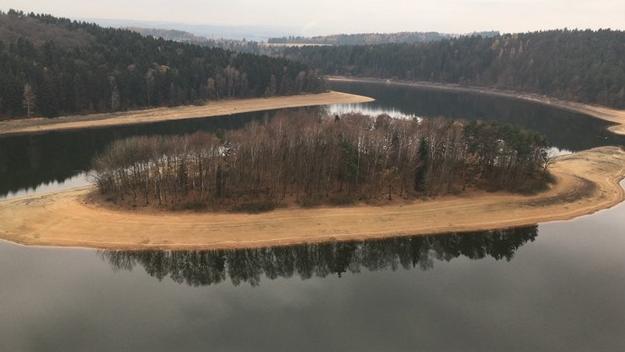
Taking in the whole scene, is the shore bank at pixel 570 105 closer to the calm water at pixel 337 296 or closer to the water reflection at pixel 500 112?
the water reflection at pixel 500 112

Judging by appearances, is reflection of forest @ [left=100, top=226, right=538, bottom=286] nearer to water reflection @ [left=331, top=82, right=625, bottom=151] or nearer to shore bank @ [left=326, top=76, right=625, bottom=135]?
water reflection @ [left=331, top=82, right=625, bottom=151]

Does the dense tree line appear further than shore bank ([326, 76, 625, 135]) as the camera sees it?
No

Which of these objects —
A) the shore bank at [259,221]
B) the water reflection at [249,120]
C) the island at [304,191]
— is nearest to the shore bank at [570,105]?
the water reflection at [249,120]

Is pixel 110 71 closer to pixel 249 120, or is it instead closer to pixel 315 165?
pixel 249 120

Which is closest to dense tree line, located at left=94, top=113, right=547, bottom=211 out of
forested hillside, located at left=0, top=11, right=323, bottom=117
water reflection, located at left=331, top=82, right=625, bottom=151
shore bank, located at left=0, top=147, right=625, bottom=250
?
shore bank, located at left=0, top=147, right=625, bottom=250

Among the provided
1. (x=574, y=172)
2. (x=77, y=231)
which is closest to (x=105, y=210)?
(x=77, y=231)

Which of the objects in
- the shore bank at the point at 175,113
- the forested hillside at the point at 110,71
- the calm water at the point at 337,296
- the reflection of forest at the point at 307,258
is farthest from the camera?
the forested hillside at the point at 110,71
